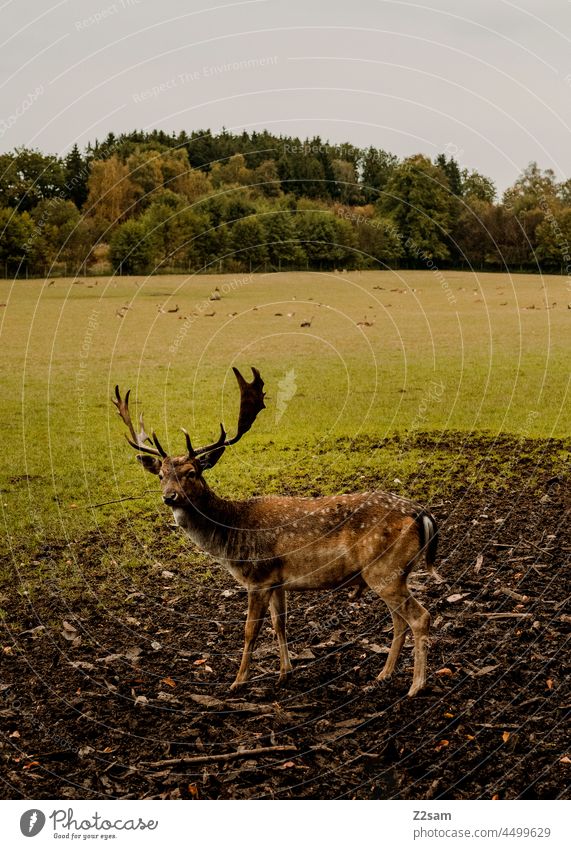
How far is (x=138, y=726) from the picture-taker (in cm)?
805

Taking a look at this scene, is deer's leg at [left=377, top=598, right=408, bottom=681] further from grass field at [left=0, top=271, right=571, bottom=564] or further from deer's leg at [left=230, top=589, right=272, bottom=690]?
grass field at [left=0, top=271, right=571, bottom=564]

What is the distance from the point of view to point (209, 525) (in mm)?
8633

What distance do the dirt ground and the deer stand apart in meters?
0.43

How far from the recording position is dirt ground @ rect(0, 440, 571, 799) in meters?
7.27

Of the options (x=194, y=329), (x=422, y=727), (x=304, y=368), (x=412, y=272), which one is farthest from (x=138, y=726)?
(x=412, y=272)

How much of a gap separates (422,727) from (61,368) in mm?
21253

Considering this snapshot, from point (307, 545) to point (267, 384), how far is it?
16.0 meters

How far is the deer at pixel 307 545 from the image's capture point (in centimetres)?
821

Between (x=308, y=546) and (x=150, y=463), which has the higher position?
(x=150, y=463)

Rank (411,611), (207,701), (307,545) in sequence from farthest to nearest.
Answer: (307,545), (207,701), (411,611)

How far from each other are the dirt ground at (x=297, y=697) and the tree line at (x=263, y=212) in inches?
805

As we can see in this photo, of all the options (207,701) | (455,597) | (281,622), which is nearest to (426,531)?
(281,622)

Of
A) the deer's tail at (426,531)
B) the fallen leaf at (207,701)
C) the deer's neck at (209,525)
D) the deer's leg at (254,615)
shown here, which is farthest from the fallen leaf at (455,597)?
the fallen leaf at (207,701)

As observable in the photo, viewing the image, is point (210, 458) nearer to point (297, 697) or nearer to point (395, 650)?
point (297, 697)
